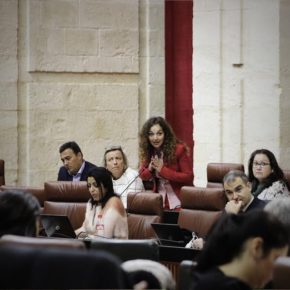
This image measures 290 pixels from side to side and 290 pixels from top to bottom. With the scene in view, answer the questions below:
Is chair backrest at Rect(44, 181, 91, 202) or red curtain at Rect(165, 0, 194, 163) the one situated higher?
red curtain at Rect(165, 0, 194, 163)

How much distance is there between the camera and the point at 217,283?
2.55 metres

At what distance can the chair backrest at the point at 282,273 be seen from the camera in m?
2.87

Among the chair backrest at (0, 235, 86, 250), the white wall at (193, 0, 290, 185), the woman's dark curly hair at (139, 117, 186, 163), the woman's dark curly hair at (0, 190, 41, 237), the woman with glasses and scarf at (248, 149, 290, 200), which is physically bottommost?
the chair backrest at (0, 235, 86, 250)

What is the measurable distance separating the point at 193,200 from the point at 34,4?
3506mm

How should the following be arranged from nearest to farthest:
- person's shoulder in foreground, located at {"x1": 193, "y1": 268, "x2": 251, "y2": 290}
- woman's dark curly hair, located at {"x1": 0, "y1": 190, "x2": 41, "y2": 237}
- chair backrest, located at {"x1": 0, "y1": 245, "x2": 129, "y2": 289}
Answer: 1. chair backrest, located at {"x1": 0, "y1": 245, "x2": 129, "y2": 289}
2. person's shoulder in foreground, located at {"x1": 193, "y1": 268, "x2": 251, "y2": 290}
3. woman's dark curly hair, located at {"x1": 0, "y1": 190, "x2": 41, "y2": 237}

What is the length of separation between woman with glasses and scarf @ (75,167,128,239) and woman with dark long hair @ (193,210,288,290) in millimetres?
3303

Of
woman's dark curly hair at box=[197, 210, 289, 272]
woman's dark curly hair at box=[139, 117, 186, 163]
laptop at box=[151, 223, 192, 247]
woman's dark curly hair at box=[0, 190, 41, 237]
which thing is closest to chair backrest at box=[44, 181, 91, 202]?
woman's dark curly hair at box=[139, 117, 186, 163]

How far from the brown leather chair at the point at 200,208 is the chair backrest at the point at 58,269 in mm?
3816

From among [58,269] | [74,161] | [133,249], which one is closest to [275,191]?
[74,161]

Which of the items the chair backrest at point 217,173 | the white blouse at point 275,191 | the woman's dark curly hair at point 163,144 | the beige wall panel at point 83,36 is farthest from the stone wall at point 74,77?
the white blouse at point 275,191

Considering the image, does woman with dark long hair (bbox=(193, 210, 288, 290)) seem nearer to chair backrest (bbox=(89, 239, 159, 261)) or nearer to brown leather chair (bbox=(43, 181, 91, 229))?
chair backrest (bbox=(89, 239, 159, 261))

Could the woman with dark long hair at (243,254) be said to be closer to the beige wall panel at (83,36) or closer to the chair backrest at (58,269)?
the chair backrest at (58,269)

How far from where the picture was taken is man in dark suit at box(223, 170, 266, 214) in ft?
18.6

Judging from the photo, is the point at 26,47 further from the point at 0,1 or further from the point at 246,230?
the point at 246,230
